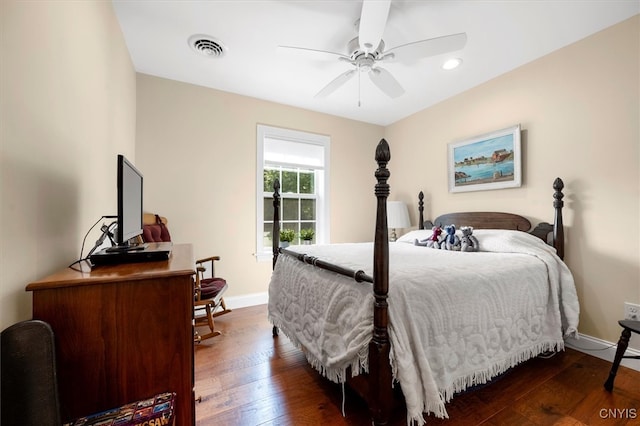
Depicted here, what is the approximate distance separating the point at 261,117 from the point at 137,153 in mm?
1425

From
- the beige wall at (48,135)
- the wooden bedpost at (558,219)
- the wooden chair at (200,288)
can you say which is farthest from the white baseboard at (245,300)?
the wooden bedpost at (558,219)

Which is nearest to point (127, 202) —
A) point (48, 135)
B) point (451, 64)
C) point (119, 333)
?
point (48, 135)

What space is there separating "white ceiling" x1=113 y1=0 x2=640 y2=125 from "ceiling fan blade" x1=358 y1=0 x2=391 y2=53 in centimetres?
26

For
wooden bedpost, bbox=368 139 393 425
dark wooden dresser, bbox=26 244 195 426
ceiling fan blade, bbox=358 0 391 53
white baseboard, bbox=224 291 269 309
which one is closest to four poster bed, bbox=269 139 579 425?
wooden bedpost, bbox=368 139 393 425

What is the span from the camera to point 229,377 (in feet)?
6.12

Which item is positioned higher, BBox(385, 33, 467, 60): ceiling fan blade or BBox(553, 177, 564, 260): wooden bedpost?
BBox(385, 33, 467, 60): ceiling fan blade

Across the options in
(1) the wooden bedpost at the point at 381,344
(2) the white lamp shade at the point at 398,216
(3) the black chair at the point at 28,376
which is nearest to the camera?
(3) the black chair at the point at 28,376

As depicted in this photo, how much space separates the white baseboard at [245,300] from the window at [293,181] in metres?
0.46

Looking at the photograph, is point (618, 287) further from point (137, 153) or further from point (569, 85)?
point (137, 153)

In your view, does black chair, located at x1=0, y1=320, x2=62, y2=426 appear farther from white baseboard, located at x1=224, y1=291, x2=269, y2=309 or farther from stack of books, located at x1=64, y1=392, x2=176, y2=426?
white baseboard, located at x1=224, y1=291, x2=269, y2=309

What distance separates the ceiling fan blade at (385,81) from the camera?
2.26 m

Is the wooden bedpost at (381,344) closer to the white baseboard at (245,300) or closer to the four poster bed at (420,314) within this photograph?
the four poster bed at (420,314)

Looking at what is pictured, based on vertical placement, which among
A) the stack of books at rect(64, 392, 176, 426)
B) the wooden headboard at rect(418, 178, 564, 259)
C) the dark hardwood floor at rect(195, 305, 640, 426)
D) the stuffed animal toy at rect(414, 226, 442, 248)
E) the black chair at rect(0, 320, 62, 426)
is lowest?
the dark hardwood floor at rect(195, 305, 640, 426)

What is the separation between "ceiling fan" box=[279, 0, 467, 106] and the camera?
160 cm
